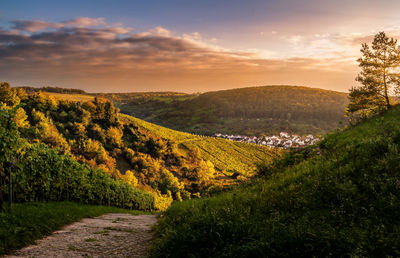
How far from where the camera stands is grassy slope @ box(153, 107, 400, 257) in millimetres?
3986

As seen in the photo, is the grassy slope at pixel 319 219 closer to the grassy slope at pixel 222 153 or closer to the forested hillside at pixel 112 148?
the forested hillside at pixel 112 148

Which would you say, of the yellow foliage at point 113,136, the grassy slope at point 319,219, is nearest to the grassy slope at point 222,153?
the yellow foliage at point 113,136

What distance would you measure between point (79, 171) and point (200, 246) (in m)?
16.6

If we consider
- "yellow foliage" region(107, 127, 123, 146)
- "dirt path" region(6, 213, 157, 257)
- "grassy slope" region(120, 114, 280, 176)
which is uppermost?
"dirt path" region(6, 213, 157, 257)

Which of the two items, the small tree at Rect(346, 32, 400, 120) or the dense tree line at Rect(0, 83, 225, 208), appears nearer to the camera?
the small tree at Rect(346, 32, 400, 120)

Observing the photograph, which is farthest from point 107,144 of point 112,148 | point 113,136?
point 113,136

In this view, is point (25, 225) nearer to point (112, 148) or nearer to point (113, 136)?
point (112, 148)

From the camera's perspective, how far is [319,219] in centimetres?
514

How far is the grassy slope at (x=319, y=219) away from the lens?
3.99 m

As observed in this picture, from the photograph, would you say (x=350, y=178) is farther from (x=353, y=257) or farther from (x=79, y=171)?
(x=79, y=171)

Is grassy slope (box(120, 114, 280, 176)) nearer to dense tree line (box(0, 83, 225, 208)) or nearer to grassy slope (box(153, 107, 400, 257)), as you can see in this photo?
dense tree line (box(0, 83, 225, 208))

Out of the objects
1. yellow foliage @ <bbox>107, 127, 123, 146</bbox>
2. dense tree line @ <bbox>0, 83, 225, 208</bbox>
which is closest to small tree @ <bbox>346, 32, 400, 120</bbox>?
dense tree line @ <bbox>0, 83, 225, 208</bbox>

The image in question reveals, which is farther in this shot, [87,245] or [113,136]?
[113,136]

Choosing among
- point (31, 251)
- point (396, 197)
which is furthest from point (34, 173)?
point (396, 197)
